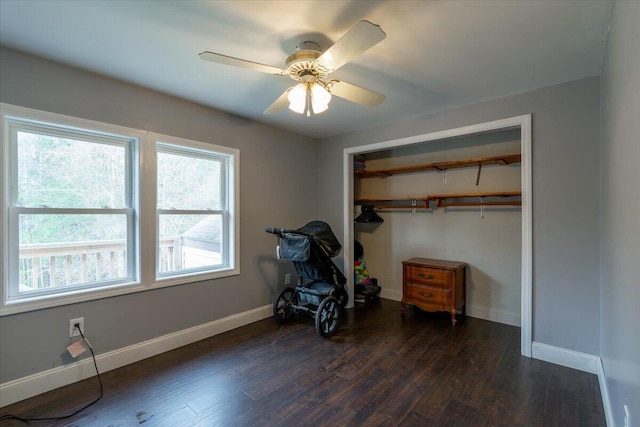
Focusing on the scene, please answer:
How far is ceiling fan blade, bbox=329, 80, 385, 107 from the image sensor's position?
2037mm

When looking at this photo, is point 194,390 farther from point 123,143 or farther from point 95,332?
point 123,143

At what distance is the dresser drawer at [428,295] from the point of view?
11.4ft

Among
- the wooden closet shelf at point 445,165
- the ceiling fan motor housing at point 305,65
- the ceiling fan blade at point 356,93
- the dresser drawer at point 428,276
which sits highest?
the ceiling fan motor housing at point 305,65

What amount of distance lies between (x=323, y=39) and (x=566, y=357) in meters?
3.22

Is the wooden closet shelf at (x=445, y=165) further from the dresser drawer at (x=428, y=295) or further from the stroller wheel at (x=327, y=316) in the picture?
the stroller wheel at (x=327, y=316)

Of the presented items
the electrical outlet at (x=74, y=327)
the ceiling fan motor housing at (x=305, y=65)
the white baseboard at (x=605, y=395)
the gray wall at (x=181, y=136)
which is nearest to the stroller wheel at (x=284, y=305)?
the gray wall at (x=181, y=136)

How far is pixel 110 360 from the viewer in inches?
96.7

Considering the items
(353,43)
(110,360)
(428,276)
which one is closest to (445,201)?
(428,276)

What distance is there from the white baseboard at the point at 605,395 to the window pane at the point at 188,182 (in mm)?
3581

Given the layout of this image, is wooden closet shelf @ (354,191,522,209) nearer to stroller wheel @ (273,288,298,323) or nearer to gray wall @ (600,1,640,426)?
gray wall @ (600,1,640,426)

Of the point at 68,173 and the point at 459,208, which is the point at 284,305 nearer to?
the point at 68,173

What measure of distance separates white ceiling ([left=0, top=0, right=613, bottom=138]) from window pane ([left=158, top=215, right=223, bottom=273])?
Answer: 128 cm

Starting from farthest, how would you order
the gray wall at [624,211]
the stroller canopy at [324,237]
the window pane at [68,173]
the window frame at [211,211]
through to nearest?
the stroller canopy at [324,237], the window frame at [211,211], the window pane at [68,173], the gray wall at [624,211]

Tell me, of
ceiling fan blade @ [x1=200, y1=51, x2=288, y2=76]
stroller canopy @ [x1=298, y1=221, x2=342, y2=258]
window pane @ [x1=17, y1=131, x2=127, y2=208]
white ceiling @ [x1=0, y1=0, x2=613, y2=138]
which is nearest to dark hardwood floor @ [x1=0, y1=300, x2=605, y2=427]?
stroller canopy @ [x1=298, y1=221, x2=342, y2=258]
